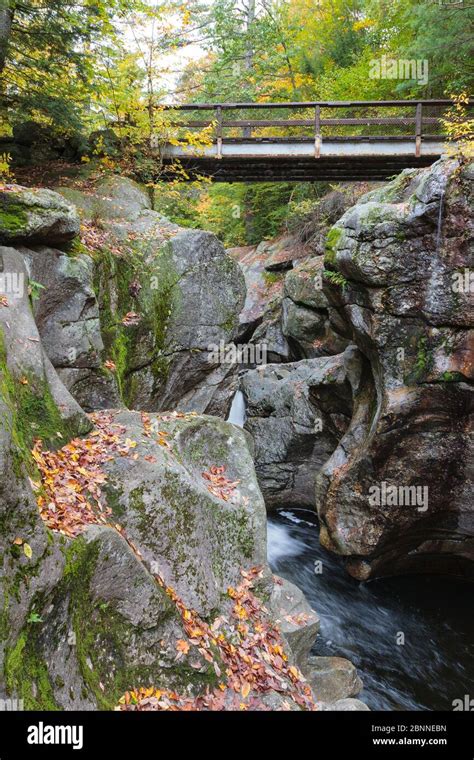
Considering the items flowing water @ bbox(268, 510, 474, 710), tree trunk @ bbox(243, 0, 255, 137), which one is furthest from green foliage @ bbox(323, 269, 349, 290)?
tree trunk @ bbox(243, 0, 255, 137)

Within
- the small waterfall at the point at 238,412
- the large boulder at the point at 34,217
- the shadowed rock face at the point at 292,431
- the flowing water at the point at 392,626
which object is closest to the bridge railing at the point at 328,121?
the large boulder at the point at 34,217

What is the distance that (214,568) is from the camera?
20.6 feet

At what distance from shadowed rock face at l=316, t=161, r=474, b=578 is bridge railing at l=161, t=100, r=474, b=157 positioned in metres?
3.15

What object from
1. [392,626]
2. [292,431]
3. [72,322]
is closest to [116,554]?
[72,322]

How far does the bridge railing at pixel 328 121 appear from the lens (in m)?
14.3

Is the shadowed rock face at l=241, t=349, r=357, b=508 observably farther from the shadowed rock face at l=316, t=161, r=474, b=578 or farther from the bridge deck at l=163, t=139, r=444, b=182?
the bridge deck at l=163, t=139, r=444, b=182

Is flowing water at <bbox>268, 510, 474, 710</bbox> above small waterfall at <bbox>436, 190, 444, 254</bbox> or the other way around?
the other way around

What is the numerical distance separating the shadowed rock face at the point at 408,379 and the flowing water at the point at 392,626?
66 centimetres

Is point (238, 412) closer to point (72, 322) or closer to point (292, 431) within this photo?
point (292, 431)

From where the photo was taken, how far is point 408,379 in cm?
1095

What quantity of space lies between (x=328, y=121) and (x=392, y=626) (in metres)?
13.8

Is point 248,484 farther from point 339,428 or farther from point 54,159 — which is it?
point 54,159

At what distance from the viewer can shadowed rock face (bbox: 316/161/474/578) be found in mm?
10305

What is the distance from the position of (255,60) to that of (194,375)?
18528 mm
